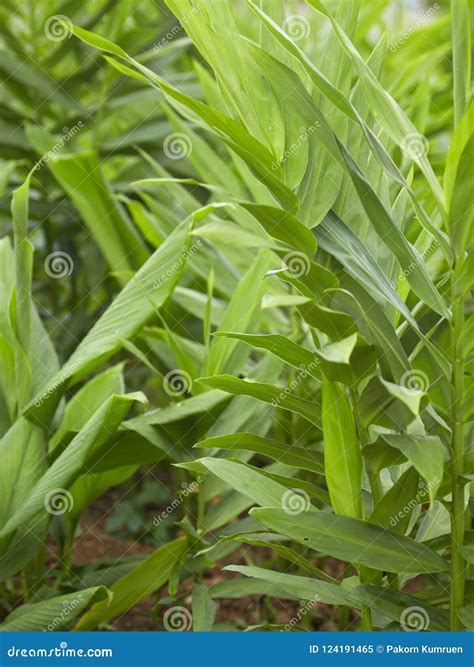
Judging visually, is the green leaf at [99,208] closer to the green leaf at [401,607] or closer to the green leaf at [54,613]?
the green leaf at [54,613]

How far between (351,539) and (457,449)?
123mm

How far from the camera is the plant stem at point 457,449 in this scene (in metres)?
0.78

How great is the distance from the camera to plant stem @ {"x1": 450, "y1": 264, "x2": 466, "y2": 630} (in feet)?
2.55

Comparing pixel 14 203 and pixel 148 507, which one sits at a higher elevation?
pixel 14 203

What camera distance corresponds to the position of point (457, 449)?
0.80 meters

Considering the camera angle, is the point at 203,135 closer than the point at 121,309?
No

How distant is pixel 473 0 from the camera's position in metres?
0.80

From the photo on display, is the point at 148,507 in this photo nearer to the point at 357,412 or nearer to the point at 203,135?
the point at 203,135

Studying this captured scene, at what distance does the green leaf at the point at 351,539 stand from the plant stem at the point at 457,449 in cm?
4

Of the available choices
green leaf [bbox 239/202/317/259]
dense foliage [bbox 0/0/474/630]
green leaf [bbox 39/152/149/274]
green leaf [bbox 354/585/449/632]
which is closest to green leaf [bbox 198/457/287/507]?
dense foliage [bbox 0/0/474/630]

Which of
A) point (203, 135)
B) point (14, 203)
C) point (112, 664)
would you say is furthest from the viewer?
point (203, 135)

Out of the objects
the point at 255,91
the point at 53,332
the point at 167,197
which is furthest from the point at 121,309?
the point at 53,332

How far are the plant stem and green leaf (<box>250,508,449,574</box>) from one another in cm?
4

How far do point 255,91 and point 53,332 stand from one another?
2.89 feet
